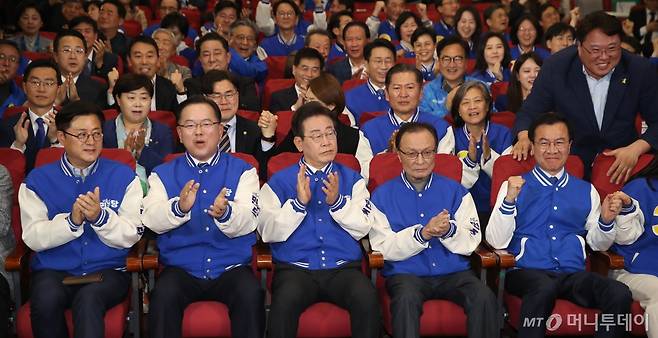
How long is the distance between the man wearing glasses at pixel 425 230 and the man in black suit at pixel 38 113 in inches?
76.3

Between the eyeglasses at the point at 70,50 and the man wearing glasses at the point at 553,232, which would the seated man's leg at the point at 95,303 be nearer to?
the man wearing glasses at the point at 553,232

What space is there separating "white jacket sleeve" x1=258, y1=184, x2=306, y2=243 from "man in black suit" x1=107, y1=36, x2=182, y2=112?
1.90 m

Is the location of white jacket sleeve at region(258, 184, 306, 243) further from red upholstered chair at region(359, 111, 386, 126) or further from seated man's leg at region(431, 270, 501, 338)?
red upholstered chair at region(359, 111, 386, 126)

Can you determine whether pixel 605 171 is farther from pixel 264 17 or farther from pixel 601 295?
pixel 264 17

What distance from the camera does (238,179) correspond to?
3945 millimetres

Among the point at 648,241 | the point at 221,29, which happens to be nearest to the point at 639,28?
the point at 221,29

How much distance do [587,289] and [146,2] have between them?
21.0 feet

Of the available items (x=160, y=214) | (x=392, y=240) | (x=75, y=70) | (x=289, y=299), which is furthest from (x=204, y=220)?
(x=75, y=70)

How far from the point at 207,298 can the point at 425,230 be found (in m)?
0.93

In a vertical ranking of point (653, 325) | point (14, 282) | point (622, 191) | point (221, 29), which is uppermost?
point (221, 29)

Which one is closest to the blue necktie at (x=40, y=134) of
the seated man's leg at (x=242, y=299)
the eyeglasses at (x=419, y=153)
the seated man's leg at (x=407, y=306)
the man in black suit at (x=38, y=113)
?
the man in black suit at (x=38, y=113)

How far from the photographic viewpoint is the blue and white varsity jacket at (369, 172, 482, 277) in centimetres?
386

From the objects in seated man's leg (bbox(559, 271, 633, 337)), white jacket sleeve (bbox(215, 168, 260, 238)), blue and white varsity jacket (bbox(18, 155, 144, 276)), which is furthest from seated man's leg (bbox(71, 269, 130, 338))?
seated man's leg (bbox(559, 271, 633, 337))

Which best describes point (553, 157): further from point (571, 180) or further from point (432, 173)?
point (432, 173)
